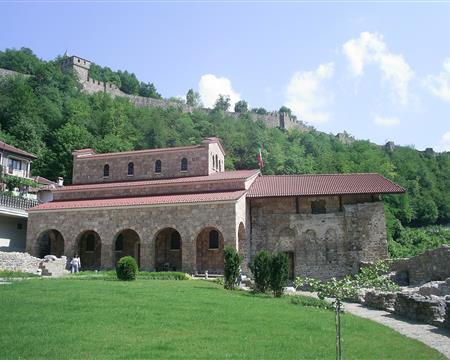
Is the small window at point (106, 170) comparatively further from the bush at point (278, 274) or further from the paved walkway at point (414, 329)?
the paved walkway at point (414, 329)

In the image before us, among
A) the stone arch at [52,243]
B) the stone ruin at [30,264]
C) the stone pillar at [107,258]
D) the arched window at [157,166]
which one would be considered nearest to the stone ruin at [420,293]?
the stone pillar at [107,258]

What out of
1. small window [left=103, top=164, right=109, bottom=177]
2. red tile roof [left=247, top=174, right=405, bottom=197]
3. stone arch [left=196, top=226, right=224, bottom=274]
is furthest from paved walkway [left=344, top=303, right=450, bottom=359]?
small window [left=103, top=164, right=109, bottom=177]

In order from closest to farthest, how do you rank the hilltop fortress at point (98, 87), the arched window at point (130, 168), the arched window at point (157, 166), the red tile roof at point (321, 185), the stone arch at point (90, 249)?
the red tile roof at point (321, 185) → the stone arch at point (90, 249) → the arched window at point (157, 166) → the arched window at point (130, 168) → the hilltop fortress at point (98, 87)

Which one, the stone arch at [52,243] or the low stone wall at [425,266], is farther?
the stone arch at [52,243]

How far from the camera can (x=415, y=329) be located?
1366cm

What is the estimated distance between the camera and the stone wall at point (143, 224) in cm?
2905

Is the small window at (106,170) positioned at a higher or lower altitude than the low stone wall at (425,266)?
higher

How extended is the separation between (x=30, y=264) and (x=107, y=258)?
4.98 metres

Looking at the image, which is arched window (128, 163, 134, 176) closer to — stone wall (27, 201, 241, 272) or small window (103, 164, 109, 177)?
small window (103, 164, 109, 177)

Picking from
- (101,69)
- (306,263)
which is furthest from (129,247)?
(101,69)

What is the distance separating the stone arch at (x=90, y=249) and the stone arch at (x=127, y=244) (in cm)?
126

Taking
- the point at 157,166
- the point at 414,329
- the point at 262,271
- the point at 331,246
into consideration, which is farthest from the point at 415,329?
the point at 157,166

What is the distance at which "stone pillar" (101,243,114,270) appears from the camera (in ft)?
99.7

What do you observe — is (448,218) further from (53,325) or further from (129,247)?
(53,325)
